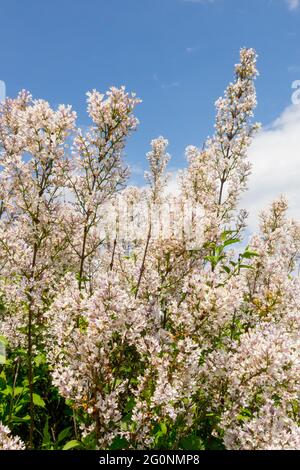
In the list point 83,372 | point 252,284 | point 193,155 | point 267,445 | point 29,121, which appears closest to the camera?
point 267,445

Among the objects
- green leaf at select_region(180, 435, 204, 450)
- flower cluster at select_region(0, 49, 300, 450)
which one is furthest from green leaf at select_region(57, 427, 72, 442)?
green leaf at select_region(180, 435, 204, 450)

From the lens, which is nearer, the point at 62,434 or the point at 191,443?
the point at 191,443

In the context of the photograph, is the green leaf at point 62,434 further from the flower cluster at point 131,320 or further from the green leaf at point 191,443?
the green leaf at point 191,443

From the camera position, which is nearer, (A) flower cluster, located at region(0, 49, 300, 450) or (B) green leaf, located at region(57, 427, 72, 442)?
(A) flower cluster, located at region(0, 49, 300, 450)

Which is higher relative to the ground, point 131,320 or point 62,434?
point 131,320

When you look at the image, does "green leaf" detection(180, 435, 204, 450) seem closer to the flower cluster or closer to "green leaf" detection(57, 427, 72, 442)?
the flower cluster

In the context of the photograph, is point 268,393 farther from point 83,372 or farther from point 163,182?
point 163,182

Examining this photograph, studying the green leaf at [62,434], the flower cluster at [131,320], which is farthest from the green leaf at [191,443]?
the green leaf at [62,434]

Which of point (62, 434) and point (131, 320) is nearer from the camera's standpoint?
point (131, 320)

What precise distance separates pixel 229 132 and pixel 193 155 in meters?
2.20

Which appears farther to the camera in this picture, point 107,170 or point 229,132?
point 229,132

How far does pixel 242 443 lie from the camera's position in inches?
140
